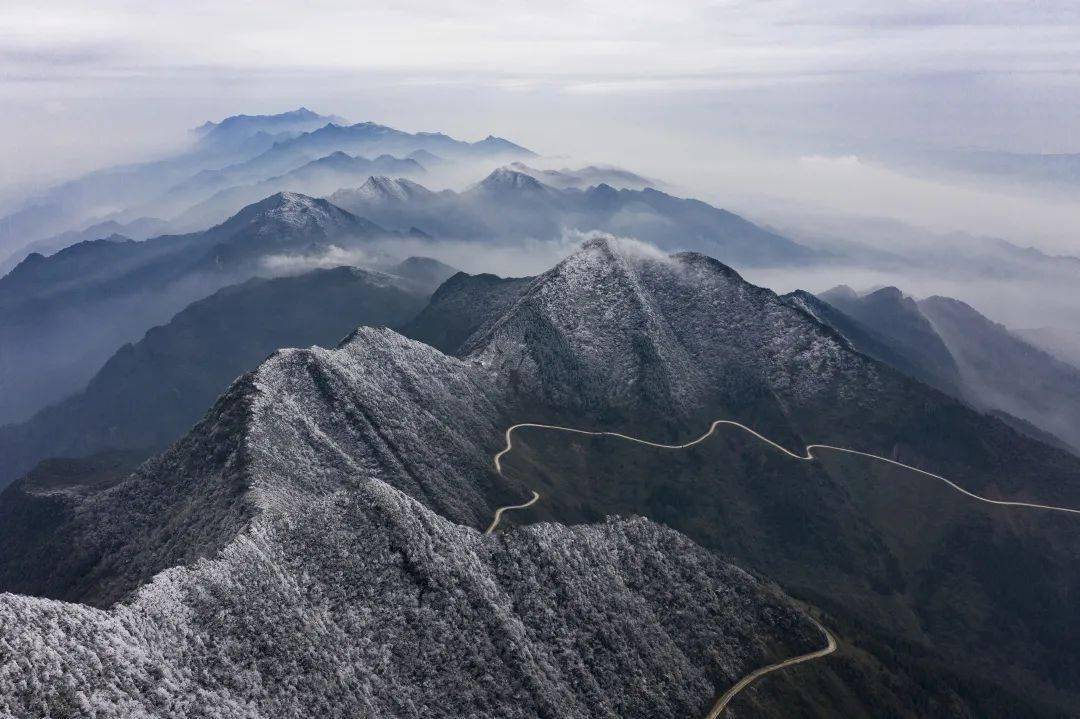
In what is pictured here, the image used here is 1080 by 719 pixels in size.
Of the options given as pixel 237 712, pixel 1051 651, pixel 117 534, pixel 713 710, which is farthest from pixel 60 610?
pixel 1051 651

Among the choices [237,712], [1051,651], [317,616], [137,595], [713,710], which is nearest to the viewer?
[237,712]

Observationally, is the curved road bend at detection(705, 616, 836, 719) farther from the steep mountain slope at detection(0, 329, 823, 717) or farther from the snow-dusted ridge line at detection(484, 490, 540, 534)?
the snow-dusted ridge line at detection(484, 490, 540, 534)

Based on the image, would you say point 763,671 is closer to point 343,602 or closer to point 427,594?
point 427,594

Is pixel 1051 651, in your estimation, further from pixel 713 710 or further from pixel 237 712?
pixel 237 712

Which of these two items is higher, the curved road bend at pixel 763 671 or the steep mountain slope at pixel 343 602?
the steep mountain slope at pixel 343 602

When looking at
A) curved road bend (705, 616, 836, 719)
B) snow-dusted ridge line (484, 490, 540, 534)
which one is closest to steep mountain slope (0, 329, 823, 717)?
curved road bend (705, 616, 836, 719)

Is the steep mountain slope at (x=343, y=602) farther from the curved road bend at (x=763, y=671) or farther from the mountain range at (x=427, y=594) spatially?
the curved road bend at (x=763, y=671)

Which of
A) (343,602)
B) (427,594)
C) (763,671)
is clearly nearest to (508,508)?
(763,671)

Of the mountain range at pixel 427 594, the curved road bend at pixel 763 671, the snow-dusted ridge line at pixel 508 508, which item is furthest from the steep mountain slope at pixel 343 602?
the snow-dusted ridge line at pixel 508 508
